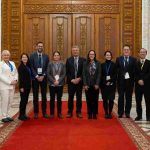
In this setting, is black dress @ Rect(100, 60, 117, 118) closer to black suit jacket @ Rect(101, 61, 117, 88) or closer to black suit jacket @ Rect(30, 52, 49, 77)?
black suit jacket @ Rect(101, 61, 117, 88)

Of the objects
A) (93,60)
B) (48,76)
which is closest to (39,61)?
(48,76)

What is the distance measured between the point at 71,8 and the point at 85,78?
19.6 feet

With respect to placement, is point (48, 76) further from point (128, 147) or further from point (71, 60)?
point (128, 147)

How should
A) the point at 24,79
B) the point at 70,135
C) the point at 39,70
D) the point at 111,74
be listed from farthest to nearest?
1. the point at 39,70
2. the point at 111,74
3. the point at 24,79
4. the point at 70,135

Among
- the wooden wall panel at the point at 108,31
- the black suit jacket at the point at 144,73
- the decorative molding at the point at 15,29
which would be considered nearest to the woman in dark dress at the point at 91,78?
the black suit jacket at the point at 144,73

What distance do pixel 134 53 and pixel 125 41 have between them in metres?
0.52

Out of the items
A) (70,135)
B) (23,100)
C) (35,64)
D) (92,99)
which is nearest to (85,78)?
(92,99)

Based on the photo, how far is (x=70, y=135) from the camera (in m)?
6.05

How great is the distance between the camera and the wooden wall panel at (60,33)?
13164 millimetres

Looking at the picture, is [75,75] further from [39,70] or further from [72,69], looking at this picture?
[39,70]

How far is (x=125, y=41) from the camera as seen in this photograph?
13070 mm

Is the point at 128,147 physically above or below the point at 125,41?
below

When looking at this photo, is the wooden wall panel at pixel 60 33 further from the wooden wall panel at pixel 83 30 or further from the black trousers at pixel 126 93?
the black trousers at pixel 126 93

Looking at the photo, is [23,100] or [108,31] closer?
[23,100]
